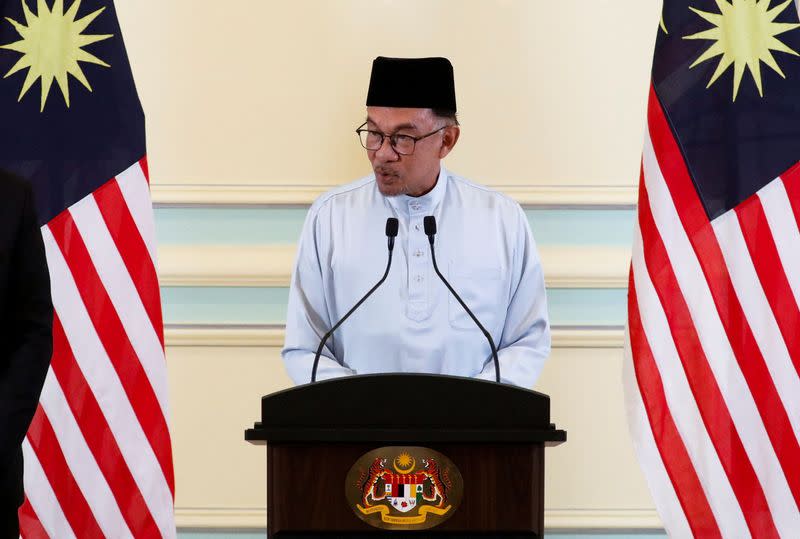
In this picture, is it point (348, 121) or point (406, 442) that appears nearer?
point (406, 442)

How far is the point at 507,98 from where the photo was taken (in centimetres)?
328

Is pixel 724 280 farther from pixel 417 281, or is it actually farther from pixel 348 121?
pixel 348 121

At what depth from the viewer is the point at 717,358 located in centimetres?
274

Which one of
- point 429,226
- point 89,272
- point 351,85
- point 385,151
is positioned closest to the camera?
point 429,226

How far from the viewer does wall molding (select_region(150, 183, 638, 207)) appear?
3266 mm

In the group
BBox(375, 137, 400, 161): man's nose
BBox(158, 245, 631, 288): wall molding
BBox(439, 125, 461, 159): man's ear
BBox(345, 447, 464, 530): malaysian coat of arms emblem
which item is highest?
BBox(439, 125, 461, 159): man's ear

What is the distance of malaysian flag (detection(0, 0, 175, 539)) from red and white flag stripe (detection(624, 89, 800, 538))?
1397mm

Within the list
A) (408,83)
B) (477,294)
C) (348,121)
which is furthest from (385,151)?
(348,121)

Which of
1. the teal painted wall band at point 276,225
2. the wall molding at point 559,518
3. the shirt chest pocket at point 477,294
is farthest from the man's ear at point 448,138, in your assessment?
the wall molding at point 559,518

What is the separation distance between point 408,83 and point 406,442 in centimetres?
112

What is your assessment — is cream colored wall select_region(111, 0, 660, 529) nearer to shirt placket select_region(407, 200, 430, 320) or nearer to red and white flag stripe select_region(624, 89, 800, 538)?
red and white flag stripe select_region(624, 89, 800, 538)

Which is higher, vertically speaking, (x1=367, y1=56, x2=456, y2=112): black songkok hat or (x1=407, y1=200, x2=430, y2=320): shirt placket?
(x1=367, y1=56, x2=456, y2=112): black songkok hat

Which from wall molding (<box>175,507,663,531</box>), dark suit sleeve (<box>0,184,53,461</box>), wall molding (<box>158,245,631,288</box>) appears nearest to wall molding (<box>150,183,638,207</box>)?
wall molding (<box>158,245,631,288</box>)

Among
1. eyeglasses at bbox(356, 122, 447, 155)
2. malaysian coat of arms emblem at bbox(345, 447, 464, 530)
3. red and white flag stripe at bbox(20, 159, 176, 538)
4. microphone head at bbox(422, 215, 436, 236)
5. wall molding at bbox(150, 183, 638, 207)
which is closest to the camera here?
malaysian coat of arms emblem at bbox(345, 447, 464, 530)
